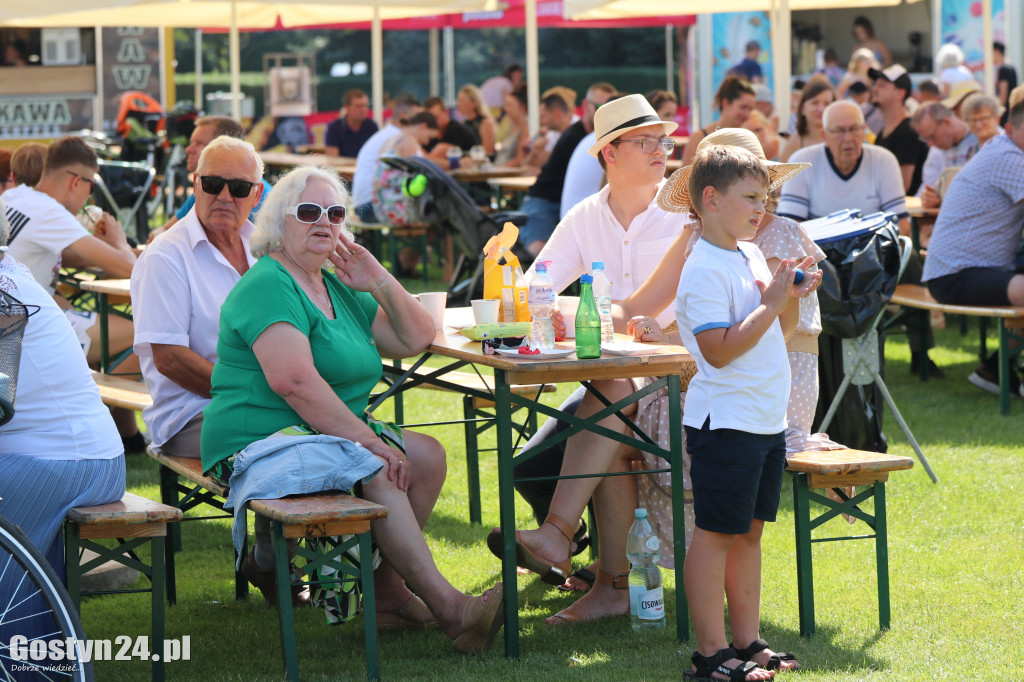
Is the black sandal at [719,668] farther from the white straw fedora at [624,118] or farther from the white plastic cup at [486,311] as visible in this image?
the white straw fedora at [624,118]

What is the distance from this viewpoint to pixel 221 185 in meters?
4.14

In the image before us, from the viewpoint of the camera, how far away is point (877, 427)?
16.8ft

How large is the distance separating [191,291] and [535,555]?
1.37 m

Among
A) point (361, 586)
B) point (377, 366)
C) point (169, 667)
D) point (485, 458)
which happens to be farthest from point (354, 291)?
point (485, 458)

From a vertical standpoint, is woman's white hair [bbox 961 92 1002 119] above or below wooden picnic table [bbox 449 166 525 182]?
above

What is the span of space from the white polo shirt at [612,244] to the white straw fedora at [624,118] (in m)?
0.21

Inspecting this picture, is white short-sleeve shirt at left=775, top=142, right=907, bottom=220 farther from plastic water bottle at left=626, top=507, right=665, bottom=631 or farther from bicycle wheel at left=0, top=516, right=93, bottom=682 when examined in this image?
bicycle wheel at left=0, top=516, right=93, bottom=682

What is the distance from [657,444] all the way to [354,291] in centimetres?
104

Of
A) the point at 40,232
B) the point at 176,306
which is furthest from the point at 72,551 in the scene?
the point at 40,232

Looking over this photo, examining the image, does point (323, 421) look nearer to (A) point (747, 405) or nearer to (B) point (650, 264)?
(A) point (747, 405)

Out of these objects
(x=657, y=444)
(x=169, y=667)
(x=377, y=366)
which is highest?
(x=377, y=366)

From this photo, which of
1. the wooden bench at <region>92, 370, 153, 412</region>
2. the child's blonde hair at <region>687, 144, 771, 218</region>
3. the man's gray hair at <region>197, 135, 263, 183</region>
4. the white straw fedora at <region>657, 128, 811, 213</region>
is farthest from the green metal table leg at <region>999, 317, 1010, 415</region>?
the wooden bench at <region>92, 370, 153, 412</region>

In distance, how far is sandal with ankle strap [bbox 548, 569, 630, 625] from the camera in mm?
3861

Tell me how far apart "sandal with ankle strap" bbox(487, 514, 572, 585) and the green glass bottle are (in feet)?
1.89
